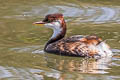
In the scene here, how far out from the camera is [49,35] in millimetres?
12859

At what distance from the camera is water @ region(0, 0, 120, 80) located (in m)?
9.41

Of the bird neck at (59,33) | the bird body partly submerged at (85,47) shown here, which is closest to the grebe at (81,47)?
the bird body partly submerged at (85,47)

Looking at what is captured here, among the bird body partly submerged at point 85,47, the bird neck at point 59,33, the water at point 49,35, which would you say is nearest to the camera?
the water at point 49,35

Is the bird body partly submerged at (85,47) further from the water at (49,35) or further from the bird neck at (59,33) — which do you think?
the bird neck at (59,33)

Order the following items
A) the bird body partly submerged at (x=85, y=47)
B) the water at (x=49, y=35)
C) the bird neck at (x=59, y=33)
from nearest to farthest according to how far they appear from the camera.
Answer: the water at (x=49, y=35) < the bird body partly submerged at (x=85, y=47) < the bird neck at (x=59, y=33)

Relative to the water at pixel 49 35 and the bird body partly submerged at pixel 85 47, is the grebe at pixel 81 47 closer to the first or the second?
the bird body partly submerged at pixel 85 47

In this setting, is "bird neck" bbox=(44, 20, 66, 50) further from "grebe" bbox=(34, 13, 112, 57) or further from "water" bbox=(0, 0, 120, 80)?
"water" bbox=(0, 0, 120, 80)

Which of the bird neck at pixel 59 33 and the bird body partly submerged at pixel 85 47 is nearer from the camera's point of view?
the bird body partly submerged at pixel 85 47

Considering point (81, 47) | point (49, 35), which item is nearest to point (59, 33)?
point (81, 47)

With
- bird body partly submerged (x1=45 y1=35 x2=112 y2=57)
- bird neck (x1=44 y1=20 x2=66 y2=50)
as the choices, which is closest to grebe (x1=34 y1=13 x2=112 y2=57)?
bird body partly submerged (x1=45 y1=35 x2=112 y2=57)

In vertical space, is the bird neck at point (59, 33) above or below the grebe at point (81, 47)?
above

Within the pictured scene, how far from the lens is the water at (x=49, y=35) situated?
941cm

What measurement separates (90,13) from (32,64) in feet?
17.0

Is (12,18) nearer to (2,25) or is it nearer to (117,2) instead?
(2,25)
